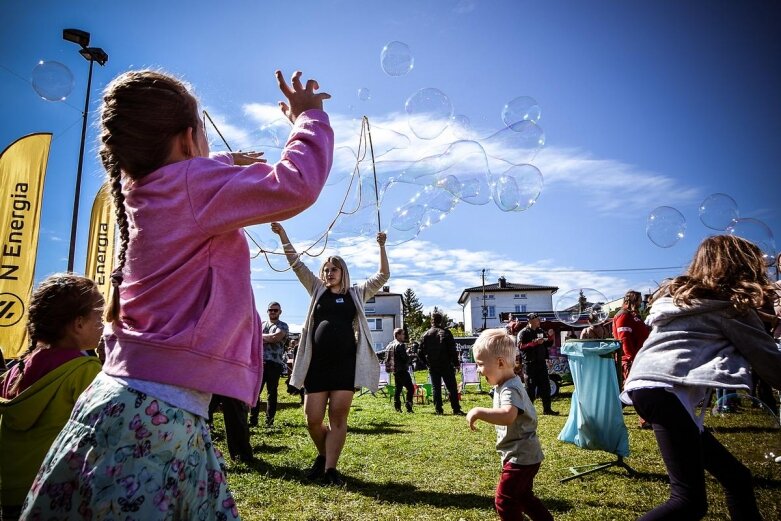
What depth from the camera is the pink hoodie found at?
1.18 meters

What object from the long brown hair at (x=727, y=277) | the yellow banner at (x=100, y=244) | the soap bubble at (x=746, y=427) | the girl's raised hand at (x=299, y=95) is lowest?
the soap bubble at (x=746, y=427)

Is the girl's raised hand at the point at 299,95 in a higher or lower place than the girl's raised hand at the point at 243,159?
higher

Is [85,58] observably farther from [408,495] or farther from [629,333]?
[629,333]

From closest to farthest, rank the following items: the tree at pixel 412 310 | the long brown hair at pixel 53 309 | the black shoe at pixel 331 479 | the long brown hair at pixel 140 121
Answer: the long brown hair at pixel 140 121, the long brown hair at pixel 53 309, the black shoe at pixel 331 479, the tree at pixel 412 310

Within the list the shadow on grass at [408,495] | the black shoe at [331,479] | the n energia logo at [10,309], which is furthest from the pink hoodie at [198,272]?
the n energia logo at [10,309]

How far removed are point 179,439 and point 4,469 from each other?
67.3 inches

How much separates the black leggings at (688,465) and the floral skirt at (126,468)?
2.26m

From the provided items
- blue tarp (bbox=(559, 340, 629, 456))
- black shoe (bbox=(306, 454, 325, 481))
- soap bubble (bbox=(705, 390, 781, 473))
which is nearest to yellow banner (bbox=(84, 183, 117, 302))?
black shoe (bbox=(306, 454, 325, 481))

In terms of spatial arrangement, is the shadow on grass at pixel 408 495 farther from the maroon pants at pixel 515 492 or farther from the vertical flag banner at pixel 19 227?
the vertical flag banner at pixel 19 227

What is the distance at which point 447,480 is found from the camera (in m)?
4.69

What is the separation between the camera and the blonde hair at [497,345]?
9.99ft

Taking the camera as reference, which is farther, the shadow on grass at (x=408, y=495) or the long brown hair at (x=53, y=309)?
the shadow on grass at (x=408, y=495)

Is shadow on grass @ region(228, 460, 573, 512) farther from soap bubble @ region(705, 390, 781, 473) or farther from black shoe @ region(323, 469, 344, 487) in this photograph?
soap bubble @ region(705, 390, 781, 473)

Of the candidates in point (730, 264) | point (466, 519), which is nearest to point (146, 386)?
point (730, 264)
